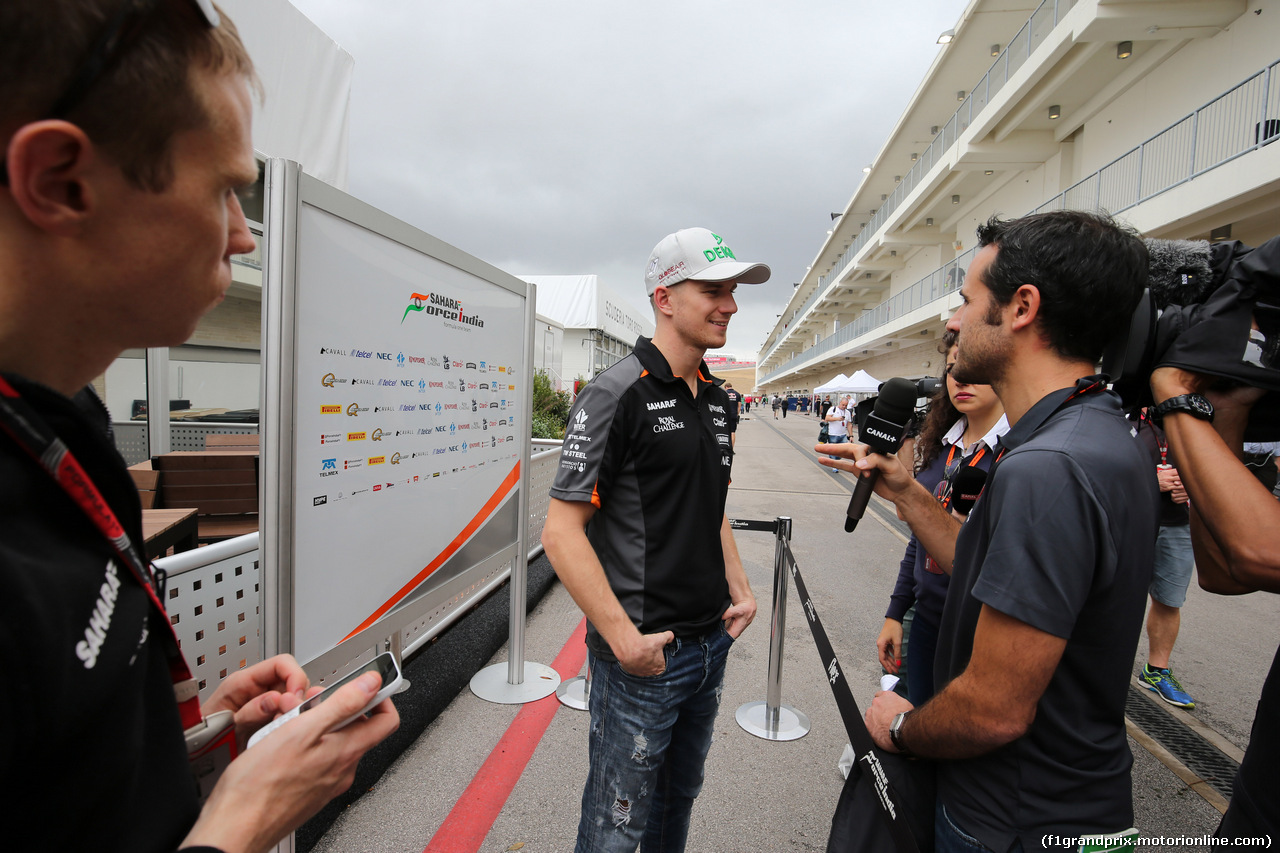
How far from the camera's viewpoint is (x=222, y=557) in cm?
203

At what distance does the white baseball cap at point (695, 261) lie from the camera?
80.0 inches

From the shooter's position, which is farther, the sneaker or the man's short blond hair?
the sneaker

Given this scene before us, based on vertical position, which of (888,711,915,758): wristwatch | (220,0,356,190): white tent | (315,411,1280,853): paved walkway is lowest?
(315,411,1280,853): paved walkway

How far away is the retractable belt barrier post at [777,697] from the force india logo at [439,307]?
1869mm

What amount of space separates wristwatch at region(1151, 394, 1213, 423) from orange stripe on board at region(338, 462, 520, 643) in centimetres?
276

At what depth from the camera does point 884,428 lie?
2.06m

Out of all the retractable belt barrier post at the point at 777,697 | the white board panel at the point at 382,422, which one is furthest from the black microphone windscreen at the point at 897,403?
the white board panel at the point at 382,422

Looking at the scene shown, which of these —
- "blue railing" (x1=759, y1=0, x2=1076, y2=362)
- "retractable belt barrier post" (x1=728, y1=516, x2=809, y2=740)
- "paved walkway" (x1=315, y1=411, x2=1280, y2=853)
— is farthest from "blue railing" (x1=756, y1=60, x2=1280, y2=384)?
"retractable belt barrier post" (x1=728, y1=516, x2=809, y2=740)

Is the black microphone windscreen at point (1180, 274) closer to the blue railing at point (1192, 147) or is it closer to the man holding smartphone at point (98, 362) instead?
the man holding smartphone at point (98, 362)

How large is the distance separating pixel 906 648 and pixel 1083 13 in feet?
48.5

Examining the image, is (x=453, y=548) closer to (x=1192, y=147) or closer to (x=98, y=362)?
(x=98, y=362)

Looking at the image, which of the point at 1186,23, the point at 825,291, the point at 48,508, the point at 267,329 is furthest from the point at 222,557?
the point at 825,291

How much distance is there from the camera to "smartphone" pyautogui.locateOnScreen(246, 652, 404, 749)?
2.64 ft

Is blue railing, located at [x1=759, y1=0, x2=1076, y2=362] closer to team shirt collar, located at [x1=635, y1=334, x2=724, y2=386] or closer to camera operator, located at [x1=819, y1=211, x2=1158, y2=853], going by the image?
camera operator, located at [x1=819, y1=211, x2=1158, y2=853]
